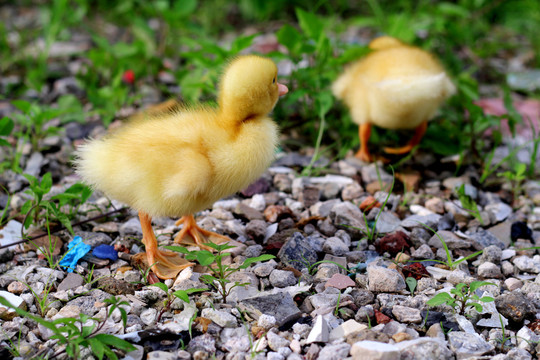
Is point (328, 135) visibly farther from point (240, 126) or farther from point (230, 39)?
point (230, 39)

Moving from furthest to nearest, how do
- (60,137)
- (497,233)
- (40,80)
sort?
(40,80)
(60,137)
(497,233)

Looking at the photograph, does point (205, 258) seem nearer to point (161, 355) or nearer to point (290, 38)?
point (161, 355)

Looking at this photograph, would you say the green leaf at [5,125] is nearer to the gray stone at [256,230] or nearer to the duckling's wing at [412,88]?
the gray stone at [256,230]

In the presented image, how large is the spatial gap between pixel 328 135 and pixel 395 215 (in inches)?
40.3

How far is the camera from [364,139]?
3.81 meters

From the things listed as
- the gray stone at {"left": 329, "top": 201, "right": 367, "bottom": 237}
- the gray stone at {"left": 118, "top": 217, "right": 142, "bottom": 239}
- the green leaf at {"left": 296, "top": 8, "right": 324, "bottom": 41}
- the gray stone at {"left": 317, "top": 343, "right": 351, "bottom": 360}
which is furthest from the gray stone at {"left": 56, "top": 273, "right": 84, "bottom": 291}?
the green leaf at {"left": 296, "top": 8, "right": 324, "bottom": 41}

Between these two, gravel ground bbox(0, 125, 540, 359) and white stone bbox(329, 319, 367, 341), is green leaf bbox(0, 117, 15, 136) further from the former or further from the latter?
white stone bbox(329, 319, 367, 341)

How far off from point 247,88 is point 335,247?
2.94 feet

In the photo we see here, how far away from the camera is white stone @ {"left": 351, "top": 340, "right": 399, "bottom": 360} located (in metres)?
2.04

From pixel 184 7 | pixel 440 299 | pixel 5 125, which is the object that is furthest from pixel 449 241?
pixel 184 7

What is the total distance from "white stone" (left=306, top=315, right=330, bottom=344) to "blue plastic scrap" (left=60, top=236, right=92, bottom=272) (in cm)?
111

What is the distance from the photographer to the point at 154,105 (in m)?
4.36

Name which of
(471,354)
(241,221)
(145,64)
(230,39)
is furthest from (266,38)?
(471,354)

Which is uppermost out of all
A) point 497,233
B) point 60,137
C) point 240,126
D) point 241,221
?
point 240,126
